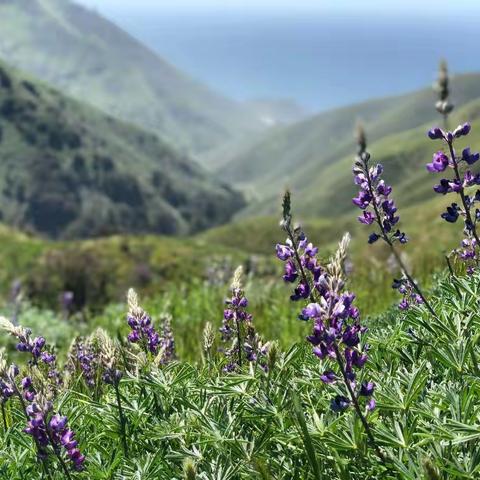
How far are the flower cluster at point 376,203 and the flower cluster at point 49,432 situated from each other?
82.6 inches

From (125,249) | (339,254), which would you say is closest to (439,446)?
(339,254)

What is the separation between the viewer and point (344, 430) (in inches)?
118

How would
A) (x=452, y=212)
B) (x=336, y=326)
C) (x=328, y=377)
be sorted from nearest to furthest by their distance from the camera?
(x=336, y=326), (x=328, y=377), (x=452, y=212)

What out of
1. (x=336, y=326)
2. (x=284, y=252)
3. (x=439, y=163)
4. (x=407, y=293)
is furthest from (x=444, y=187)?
(x=336, y=326)

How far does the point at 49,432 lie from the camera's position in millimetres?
3008

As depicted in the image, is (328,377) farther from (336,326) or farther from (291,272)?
(291,272)

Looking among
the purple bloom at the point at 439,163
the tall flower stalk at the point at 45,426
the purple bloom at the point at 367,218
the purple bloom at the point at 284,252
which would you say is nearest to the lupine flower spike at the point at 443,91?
the purple bloom at the point at 439,163

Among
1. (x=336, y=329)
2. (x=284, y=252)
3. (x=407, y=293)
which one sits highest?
(x=284, y=252)

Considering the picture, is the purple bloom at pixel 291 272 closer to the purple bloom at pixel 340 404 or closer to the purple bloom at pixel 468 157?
the purple bloom at pixel 340 404

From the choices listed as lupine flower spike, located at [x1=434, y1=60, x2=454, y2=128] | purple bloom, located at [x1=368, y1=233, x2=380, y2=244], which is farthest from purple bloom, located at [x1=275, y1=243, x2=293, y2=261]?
lupine flower spike, located at [x1=434, y1=60, x2=454, y2=128]

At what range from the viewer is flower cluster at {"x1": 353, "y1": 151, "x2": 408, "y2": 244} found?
3.84 metres

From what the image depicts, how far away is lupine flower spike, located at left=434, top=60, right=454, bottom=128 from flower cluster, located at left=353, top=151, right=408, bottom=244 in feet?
2.41

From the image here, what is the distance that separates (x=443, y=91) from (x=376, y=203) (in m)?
1.07

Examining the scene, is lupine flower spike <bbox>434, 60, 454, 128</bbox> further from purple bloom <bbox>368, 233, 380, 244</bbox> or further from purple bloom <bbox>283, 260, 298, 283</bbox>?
purple bloom <bbox>283, 260, 298, 283</bbox>
